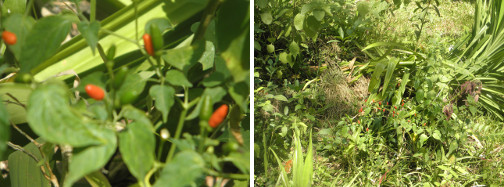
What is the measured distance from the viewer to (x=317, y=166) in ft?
5.30

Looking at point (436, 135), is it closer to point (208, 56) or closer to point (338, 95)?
point (338, 95)

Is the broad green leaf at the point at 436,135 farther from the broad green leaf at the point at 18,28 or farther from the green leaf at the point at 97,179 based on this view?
the broad green leaf at the point at 18,28

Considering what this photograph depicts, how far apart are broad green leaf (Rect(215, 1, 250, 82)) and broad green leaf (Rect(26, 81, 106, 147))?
250mm

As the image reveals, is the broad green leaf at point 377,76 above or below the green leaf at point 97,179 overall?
below

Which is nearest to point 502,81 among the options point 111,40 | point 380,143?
point 380,143

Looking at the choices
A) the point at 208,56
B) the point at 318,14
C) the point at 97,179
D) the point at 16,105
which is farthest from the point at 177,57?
the point at 318,14

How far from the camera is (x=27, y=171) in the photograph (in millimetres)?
889

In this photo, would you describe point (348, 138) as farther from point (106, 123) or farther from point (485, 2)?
point (106, 123)

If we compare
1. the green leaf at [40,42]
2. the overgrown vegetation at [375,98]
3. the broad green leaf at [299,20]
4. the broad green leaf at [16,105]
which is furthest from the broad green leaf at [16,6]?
the broad green leaf at [299,20]

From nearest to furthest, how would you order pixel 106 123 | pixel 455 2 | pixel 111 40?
pixel 106 123 < pixel 111 40 < pixel 455 2

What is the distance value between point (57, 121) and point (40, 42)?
0.14 metres

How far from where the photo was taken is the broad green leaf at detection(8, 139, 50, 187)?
89 centimetres

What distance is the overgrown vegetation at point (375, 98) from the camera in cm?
158

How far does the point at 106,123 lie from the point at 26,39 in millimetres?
151
